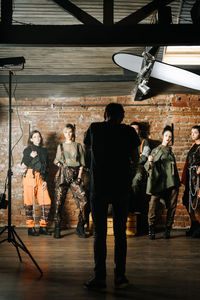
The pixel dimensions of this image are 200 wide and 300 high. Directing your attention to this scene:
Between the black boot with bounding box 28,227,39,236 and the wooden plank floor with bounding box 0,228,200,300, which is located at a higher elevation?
the black boot with bounding box 28,227,39,236

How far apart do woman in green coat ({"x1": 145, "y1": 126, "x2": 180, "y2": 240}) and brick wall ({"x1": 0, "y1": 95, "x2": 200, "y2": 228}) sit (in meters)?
0.92

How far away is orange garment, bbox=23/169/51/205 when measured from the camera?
17.1 ft

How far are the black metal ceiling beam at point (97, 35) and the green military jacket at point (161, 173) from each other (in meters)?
2.47

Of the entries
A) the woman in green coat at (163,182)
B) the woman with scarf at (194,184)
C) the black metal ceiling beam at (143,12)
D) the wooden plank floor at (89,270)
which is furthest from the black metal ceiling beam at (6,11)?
the woman with scarf at (194,184)

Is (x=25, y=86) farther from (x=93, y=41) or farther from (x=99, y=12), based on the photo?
(x=93, y=41)

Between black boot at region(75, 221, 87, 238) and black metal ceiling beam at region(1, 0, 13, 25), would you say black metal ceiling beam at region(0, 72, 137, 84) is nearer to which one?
black metal ceiling beam at region(1, 0, 13, 25)

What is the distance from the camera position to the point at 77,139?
238 inches

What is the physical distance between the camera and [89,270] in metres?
3.13

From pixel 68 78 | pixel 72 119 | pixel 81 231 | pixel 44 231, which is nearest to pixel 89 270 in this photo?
pixel 81 231

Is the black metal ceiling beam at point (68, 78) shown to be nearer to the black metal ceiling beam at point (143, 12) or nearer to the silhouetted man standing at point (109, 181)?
the black metal ceiling beam at point (143, 12)

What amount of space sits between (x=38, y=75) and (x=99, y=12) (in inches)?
65.2

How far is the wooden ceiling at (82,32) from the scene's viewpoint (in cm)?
281

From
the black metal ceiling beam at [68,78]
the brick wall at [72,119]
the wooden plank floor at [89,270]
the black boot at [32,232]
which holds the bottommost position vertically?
the wooden plank floor at [89,270]

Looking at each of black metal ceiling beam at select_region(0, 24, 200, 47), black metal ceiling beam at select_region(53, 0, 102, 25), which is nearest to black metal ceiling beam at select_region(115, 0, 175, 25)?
black metal ceiling beam at select_region(0, 24, 200, 47)
